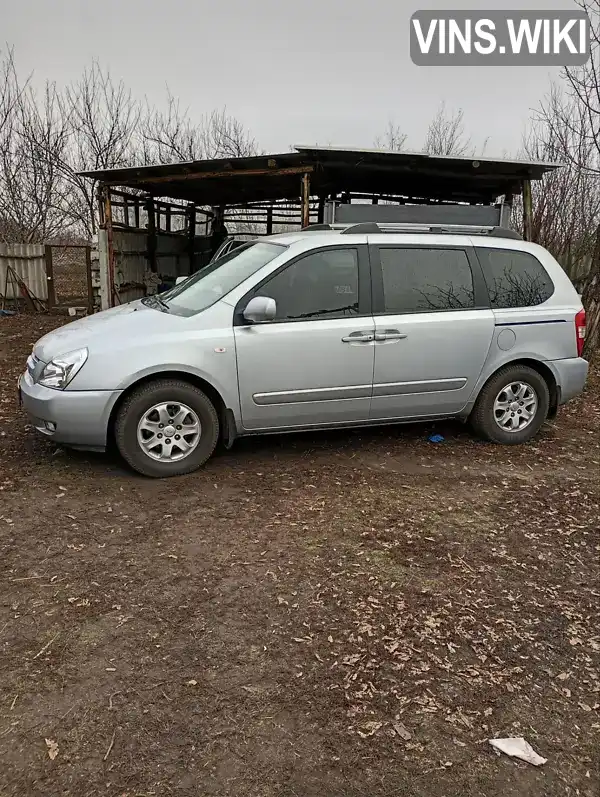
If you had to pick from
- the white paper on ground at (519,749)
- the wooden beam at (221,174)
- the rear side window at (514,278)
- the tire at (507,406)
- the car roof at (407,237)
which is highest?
the wooden beam at (221,174)

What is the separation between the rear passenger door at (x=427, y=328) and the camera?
482 cm

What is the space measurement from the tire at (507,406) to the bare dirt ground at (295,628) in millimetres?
598

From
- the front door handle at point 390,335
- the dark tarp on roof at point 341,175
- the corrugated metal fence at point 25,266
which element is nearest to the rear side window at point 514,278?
the front door handle at point 390,335

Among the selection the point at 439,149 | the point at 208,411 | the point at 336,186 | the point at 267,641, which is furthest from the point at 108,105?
the point at 267,641

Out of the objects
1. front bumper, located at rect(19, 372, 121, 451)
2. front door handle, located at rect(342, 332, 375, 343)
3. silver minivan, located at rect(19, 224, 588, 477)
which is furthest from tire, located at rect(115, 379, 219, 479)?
front door handle, located at rect(342, 332, 375, 343)

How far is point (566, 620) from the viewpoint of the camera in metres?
2.98

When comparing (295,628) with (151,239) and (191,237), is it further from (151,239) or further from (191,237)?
(191,237)

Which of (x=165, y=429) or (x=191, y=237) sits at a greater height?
(x=191, y=237)

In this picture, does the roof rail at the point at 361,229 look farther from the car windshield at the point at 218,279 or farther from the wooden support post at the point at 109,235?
the wooden support post at the point at 109,235

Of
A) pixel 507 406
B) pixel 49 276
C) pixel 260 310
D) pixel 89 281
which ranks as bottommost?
pixel 507 406

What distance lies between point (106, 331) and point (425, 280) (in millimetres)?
2517

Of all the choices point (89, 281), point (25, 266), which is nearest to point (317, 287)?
point (89, 281)

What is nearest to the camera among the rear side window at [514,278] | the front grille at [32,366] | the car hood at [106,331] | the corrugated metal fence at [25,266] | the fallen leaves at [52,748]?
the fallen leaves at [52,748]

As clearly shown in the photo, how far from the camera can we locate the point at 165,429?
4.39 metres
